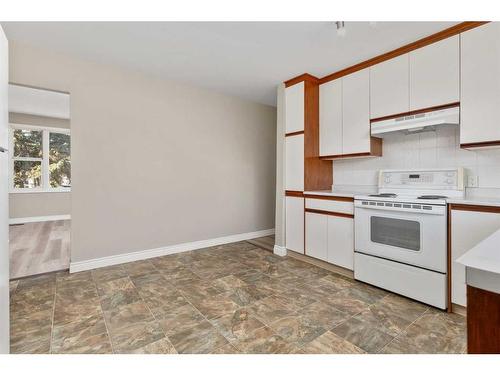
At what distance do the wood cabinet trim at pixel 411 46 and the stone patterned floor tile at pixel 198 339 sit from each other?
121 inches

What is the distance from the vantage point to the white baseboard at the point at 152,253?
2.95m

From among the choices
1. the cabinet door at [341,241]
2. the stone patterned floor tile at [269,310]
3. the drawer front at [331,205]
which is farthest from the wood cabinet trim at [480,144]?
the stone patterned floor tile at [269,310]

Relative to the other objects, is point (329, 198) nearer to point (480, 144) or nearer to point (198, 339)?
point (480, 144)

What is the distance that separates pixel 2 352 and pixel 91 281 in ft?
4.59

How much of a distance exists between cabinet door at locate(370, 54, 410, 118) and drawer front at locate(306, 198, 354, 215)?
104 centimetres

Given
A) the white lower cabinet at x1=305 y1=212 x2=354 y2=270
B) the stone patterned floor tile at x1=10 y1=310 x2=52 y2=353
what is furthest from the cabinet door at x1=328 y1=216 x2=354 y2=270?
the stone patterned floor tile at x1=10 y1=310 x2=52 y2=353

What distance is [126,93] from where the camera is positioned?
3.19 metres

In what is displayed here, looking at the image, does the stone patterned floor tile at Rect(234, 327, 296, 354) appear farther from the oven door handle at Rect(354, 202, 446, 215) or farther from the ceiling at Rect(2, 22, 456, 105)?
the ceiling at Rect(2, 22, 456, 105)

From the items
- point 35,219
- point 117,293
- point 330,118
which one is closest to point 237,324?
point 117,293

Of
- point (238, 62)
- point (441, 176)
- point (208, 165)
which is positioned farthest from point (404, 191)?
point (208, 165)

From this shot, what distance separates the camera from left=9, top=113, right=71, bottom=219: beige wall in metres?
5.75

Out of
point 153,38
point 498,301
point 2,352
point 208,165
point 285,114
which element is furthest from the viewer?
point 208,165

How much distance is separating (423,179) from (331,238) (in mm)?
1126

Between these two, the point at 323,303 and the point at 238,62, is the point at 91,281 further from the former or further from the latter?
the point at 238,62
